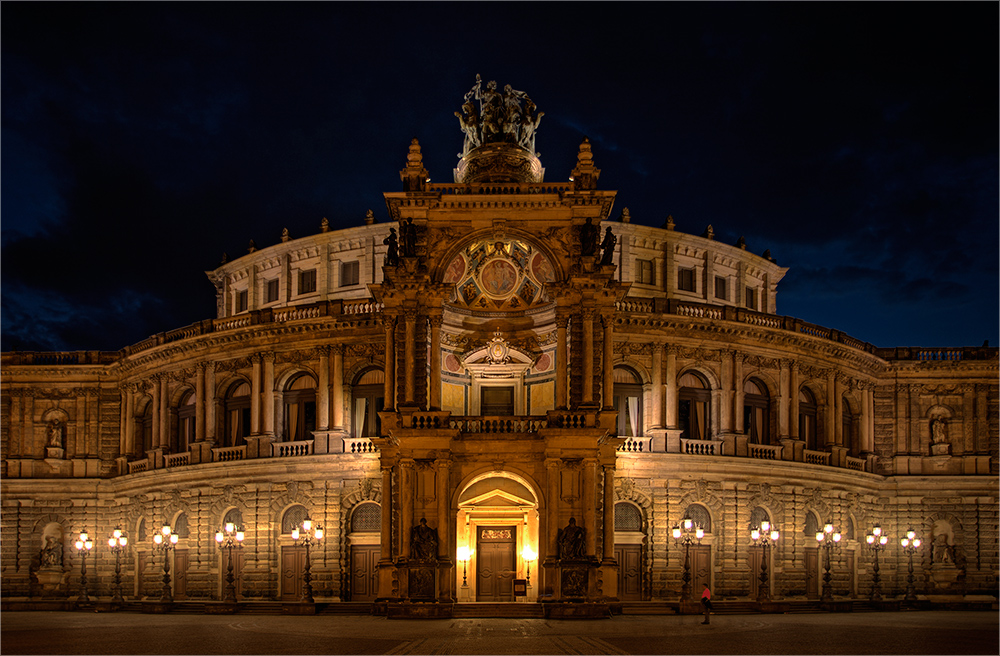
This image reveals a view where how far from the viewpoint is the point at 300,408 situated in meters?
51.5

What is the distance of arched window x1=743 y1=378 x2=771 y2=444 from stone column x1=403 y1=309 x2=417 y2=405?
62.3ft

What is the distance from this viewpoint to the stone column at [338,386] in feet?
163

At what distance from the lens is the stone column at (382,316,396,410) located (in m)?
40.2

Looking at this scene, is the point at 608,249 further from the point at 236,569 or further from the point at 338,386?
the point at 236,569

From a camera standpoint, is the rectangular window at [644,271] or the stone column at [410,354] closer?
the stone column at [410,354]

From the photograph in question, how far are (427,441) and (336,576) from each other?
12.7 m

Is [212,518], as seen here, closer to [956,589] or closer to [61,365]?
[61,365]

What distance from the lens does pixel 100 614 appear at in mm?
45625

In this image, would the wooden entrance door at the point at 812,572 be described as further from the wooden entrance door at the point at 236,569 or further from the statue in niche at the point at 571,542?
the wooden entrance door at the point at 236,569

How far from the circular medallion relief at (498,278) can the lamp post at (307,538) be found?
12.2 meters

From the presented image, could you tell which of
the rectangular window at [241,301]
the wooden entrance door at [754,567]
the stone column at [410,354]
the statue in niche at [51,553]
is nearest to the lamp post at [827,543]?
the wooden entrance door at [754,567]

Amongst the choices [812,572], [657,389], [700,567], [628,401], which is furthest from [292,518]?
[812,572]

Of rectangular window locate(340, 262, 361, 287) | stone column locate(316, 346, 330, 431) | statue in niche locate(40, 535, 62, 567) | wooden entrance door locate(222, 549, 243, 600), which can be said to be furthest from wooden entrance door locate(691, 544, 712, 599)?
statue in niche locate(40, 535, 62, 567)

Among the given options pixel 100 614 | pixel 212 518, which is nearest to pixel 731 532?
pixel 212 518
